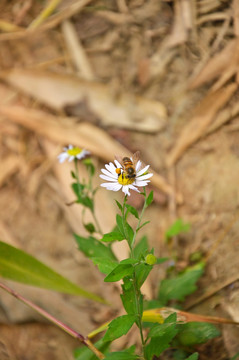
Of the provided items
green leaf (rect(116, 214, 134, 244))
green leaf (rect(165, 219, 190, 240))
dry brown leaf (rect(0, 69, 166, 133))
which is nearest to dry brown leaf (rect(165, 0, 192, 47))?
dry brown leaf (rect(0, 69, 166, 133))

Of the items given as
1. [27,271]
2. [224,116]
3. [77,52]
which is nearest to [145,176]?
[27,271]

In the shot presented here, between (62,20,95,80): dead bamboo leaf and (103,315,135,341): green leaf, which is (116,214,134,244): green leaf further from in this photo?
(62,20,95,80): dead bamboo leaf

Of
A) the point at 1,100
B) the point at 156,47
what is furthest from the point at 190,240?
the point at 1,100

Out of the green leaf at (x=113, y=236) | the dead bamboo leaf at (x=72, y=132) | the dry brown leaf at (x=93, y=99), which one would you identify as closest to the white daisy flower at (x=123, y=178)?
the green leaf at (x=113, y=236)

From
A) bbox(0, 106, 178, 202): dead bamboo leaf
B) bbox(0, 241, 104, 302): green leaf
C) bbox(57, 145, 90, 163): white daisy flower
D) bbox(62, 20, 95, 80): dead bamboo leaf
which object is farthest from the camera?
bbox(62, 20, 95, 80): dead bamboo leaf

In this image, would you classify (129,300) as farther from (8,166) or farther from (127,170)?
(8,166)

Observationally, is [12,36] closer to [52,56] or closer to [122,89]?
[52,56]
